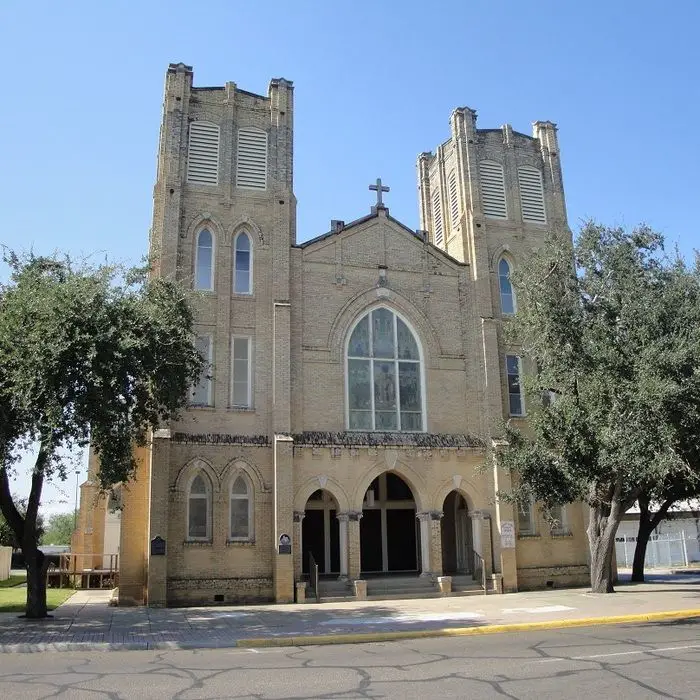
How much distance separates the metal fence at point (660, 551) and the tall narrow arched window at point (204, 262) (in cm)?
2678

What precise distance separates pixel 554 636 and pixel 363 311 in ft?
43.4

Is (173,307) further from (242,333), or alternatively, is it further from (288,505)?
(288,505)

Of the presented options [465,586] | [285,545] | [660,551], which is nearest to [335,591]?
[285,545]

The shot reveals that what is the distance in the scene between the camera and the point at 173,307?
1817cm

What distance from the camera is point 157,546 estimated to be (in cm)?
2055

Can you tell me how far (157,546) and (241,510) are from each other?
2689mm

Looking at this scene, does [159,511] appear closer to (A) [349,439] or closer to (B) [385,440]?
(A) [349,439]

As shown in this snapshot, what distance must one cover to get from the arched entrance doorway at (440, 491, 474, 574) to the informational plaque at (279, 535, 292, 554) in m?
6.26

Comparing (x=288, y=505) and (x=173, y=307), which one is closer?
(x=173, y=307)

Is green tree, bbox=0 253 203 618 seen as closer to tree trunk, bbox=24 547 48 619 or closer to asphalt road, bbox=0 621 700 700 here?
tree trunk, bbox=24 547 48 619

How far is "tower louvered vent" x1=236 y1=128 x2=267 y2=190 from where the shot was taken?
991 inches

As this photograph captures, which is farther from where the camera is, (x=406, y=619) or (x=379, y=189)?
(x=379, y=189)

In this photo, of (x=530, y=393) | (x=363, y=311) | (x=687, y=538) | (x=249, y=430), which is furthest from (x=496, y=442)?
(x=687, y=538)

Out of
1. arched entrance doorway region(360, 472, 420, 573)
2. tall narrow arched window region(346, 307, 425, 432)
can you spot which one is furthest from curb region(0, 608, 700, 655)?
arched entrance doorway region(360, 472, 420, 573)
